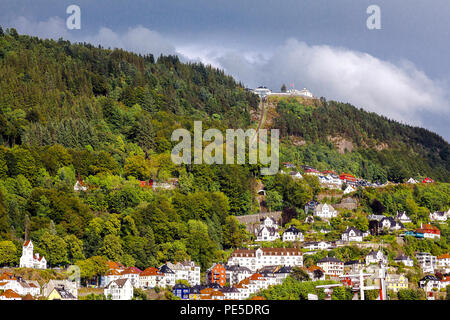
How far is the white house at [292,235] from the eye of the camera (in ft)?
291

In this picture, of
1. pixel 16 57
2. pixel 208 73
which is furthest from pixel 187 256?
pixel 208 73

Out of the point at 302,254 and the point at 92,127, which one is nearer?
the point at 302,254

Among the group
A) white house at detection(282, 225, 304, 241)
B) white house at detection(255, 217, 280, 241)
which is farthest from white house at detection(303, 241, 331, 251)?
white house at detection(255, 217, 280, 241)

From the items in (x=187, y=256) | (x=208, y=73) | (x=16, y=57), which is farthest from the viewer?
(x=208, y=73)

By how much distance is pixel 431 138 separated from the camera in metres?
155

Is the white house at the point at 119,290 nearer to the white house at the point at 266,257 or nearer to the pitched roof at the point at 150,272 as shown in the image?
the pitched roof at the point at 150,272

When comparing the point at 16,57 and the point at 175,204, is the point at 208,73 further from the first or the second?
the point at 175,204

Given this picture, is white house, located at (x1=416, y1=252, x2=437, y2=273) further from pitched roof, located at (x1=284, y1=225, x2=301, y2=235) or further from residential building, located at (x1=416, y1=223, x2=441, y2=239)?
pitched roof, located at (x1=284, y1=225, x2=301, y2=235)

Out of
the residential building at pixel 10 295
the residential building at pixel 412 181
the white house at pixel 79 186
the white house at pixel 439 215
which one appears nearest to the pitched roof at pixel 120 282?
the residential building at pixel 10 295

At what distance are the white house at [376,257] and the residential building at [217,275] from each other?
13000mm

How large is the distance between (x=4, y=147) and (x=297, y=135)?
A: 52327 mm

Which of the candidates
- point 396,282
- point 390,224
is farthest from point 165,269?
point 390,224

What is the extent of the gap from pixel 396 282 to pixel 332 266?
5.58 metres

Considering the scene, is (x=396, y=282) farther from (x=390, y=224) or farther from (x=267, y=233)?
(x=267, y=233)
